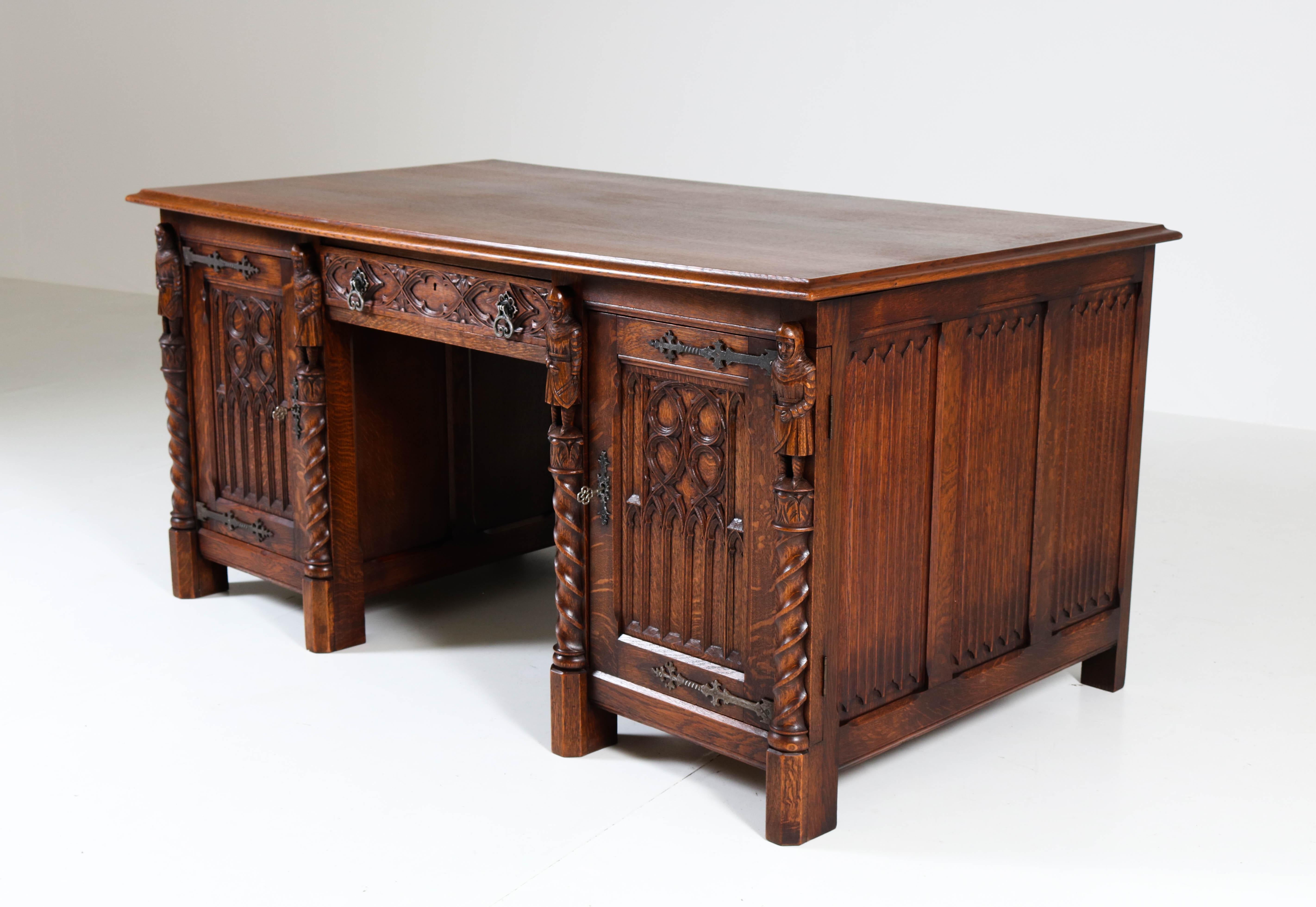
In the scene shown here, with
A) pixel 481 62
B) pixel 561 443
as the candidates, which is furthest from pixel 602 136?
pixel 561 443

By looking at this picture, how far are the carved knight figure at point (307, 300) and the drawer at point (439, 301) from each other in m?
0.03

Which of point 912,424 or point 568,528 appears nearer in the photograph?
point 912,424

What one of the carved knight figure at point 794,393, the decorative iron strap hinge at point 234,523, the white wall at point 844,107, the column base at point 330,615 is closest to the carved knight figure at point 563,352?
the carved knight figure at point 794,393

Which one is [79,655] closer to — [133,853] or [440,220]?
[133,853]

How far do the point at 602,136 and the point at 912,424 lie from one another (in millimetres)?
4626

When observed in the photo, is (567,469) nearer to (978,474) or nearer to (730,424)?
(730,424)

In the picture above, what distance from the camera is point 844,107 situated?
6199 mm

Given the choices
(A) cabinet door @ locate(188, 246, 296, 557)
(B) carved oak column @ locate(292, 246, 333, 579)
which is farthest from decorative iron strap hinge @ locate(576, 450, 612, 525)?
(A) cabinet door @ locate(188, 246, 296, 557)

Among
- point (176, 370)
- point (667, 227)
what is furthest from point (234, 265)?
point (667, 227)

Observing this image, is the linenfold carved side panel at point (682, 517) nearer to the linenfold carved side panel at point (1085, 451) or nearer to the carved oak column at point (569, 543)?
the carved oak column at point (569, 543)

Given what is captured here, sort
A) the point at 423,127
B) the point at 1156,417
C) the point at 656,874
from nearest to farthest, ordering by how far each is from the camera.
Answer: the point at 656,874, the point at 1156,417, the point at 423,127

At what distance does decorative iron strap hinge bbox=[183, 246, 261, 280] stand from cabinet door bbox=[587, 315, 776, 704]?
112 cm

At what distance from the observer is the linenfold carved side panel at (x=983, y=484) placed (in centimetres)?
267

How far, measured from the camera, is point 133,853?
2.51 m
